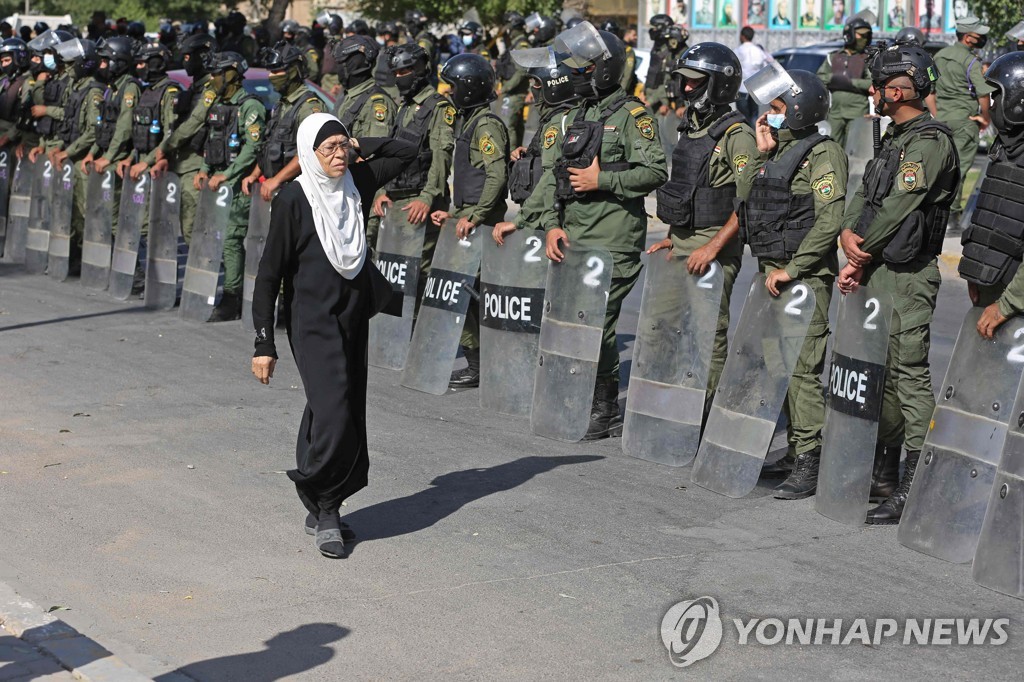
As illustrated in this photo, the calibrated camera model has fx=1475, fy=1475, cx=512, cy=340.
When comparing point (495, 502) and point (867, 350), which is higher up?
point (867, 350)

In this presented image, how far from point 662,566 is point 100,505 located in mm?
2561

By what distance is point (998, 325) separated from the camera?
5652mm

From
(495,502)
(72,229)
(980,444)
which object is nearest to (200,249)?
(72,229)

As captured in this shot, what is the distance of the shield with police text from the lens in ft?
45.2

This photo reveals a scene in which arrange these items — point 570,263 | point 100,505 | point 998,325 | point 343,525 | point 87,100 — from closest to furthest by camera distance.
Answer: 1. point 998,325
2. point 343,525
3. point 100,505
4. point 570,263
5. point 87,100

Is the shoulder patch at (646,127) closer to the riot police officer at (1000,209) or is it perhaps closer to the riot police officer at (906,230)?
the riot police officer at (906,230)

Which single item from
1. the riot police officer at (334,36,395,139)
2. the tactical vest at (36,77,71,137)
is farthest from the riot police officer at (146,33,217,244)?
the tactical vest at (36,77,71,137)

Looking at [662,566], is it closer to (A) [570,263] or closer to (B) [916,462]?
(B) [916,462]

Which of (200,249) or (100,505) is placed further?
(200,249)

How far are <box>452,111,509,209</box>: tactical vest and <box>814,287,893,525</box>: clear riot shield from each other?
3.19 m

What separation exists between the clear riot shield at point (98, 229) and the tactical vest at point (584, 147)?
572 centimetres

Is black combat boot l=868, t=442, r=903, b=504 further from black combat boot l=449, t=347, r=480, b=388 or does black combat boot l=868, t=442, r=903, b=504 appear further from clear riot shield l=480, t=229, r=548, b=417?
black combat boot l=449, t=347, r=480, b=388

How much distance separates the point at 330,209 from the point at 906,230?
2.43 m

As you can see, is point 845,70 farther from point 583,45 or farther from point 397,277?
point 583,45
